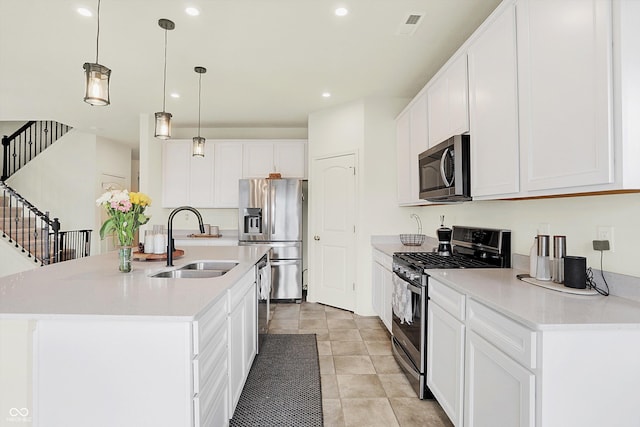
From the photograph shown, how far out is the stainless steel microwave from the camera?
233cm

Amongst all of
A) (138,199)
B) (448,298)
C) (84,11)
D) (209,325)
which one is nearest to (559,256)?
(448,298)

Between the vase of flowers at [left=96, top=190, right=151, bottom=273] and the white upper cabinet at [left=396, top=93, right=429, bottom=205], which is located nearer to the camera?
the vase of flowers at [left=96, top=190, right=151, bottom=273]

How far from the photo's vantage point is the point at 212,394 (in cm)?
155

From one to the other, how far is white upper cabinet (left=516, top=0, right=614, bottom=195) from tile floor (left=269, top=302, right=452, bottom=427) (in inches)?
61.5

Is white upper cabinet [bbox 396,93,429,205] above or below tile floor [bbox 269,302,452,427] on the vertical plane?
above

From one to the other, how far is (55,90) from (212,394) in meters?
4.34

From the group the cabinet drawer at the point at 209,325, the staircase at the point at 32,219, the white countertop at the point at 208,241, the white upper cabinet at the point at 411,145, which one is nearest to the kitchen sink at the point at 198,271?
the cabinet drawer at the point at 209,325

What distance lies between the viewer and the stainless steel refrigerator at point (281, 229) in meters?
4.81

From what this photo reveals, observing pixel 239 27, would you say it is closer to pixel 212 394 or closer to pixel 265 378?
pixel 212 394

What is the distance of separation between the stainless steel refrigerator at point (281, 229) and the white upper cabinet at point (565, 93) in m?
3.39

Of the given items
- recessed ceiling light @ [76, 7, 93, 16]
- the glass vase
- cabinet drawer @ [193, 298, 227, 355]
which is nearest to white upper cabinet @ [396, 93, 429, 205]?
cabinet drawer @ [193, 298, 227, 355]

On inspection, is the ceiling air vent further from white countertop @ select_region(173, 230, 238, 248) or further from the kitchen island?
white countertop @ select_region(173, 230, 238, 248)

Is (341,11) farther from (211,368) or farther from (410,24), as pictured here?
(211,368)

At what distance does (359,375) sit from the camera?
8.72ft
